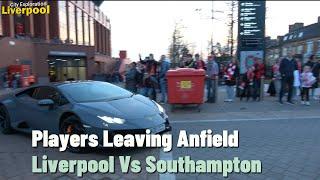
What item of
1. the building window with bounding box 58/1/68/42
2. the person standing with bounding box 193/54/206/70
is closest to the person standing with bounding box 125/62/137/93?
the person standing with bounding box 193/54/206/70

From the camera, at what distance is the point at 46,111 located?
291 inches

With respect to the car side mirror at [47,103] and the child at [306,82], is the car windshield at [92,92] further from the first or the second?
the child at [306,82]

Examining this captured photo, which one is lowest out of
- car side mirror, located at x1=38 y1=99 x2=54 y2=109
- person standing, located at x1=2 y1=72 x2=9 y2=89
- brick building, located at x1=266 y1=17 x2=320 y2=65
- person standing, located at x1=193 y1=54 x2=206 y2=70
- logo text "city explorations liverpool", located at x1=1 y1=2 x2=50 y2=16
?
person standing, located at x1=2 y1=72 x2=9 y2=89

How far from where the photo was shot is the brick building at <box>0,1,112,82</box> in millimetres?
36219

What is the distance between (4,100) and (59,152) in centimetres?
288

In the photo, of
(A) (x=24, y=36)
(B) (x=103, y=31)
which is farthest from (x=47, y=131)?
(B) (x=103, y=31)

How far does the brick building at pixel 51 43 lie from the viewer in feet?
119

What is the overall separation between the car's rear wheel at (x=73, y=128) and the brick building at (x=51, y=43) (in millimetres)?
25887

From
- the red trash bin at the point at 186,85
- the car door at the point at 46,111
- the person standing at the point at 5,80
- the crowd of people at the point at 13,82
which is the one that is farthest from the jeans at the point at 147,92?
the person standing at the point at 5,80

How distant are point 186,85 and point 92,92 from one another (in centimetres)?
422

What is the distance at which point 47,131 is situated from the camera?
24.2 ft

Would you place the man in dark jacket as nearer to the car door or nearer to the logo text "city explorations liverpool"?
the car door

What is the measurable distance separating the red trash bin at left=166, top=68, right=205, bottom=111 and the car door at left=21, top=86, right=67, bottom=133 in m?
4.31

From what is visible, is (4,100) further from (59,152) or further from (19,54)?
(19,54)
